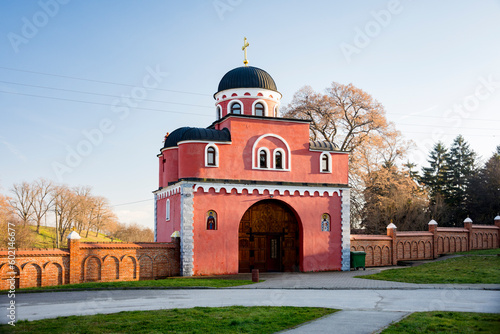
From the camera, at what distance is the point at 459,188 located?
49719 mm

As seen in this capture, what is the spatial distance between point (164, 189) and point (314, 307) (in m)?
16.0

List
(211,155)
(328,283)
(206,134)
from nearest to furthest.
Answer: (328,283)
(211,155)
(206,134)

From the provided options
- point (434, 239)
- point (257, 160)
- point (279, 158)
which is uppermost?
point (279, 158)

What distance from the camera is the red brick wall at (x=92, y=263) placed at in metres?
19.5

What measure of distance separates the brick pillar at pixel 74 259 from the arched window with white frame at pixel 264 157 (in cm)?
999

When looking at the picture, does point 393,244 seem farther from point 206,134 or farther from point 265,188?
point 206,134

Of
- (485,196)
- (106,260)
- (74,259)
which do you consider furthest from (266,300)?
(485,196)

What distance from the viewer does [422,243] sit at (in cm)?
3291

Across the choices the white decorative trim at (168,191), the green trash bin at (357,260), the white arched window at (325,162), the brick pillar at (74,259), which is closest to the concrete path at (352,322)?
the brick pillar at (74,259)

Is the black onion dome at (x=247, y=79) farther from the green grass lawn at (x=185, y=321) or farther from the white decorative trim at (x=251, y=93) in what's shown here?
the green grass lawn at (x=185, y=321)

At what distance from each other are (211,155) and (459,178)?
117 feet

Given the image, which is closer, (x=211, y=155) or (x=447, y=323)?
(x=447, y=323)

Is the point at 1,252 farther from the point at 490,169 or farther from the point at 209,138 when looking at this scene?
the point at 490,169

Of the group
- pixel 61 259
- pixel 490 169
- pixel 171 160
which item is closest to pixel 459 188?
pixel 490 169
